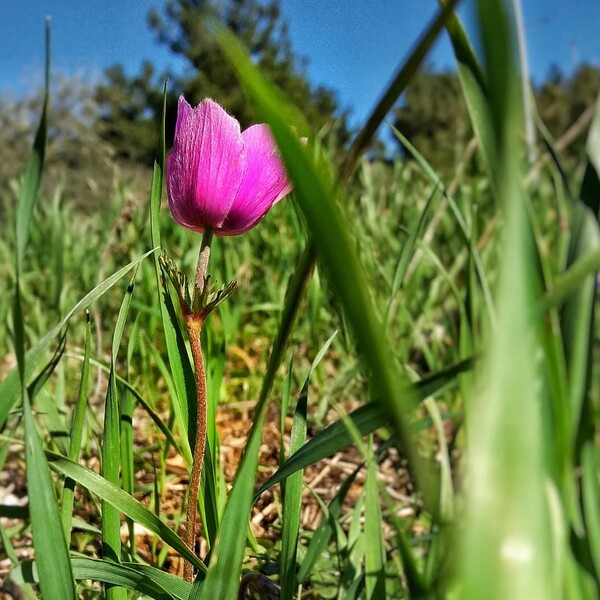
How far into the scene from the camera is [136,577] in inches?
13.4

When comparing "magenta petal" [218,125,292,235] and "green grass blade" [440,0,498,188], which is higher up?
"magenta petal" [218,125,292,235]

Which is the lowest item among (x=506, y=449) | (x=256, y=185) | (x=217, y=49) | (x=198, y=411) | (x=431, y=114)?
(x=506, y=449)

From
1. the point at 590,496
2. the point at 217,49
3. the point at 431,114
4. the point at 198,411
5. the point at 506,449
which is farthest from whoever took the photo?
the point at 431,114

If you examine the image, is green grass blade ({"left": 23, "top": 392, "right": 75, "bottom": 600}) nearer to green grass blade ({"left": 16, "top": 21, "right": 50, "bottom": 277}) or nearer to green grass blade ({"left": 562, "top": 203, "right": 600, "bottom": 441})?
green grass blade ({"left": 16, "top": 21, "right": 50, "bottom": 277})

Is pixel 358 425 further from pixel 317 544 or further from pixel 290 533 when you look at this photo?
pixel 317 544

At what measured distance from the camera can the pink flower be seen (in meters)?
0.37

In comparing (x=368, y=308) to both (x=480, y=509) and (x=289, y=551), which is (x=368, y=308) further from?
(x=289, y=551)

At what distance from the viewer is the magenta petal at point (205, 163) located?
365 mm

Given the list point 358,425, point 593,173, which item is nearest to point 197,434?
point 358,425

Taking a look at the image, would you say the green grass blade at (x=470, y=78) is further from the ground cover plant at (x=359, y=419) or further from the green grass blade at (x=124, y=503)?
the green grass blade at (x=124, y=503)

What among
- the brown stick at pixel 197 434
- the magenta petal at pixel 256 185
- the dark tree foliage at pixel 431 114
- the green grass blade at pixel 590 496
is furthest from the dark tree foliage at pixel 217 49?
the dark tree foliage at pixel 431 114

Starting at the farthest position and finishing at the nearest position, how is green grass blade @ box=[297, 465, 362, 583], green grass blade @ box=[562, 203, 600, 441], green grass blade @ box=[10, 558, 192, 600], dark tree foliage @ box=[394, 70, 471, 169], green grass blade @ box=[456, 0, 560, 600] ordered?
dark tree foliage @ box=[394, 70, 471, 169] → green grass blade @ box=[297, 465, 362, 583] → green grass blade @ box=[10, 558, 192, 600] → green grass blade @ box=[562, 203, 600, 441] → green grass blade @ box=[456, 0, 560, 600]

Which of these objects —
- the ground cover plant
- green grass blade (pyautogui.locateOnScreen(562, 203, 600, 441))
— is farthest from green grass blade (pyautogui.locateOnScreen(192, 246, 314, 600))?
green grass blade (pyautogui.locateOnScreen(562, 203, 600, 441))

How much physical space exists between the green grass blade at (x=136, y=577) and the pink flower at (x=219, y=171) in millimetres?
184
